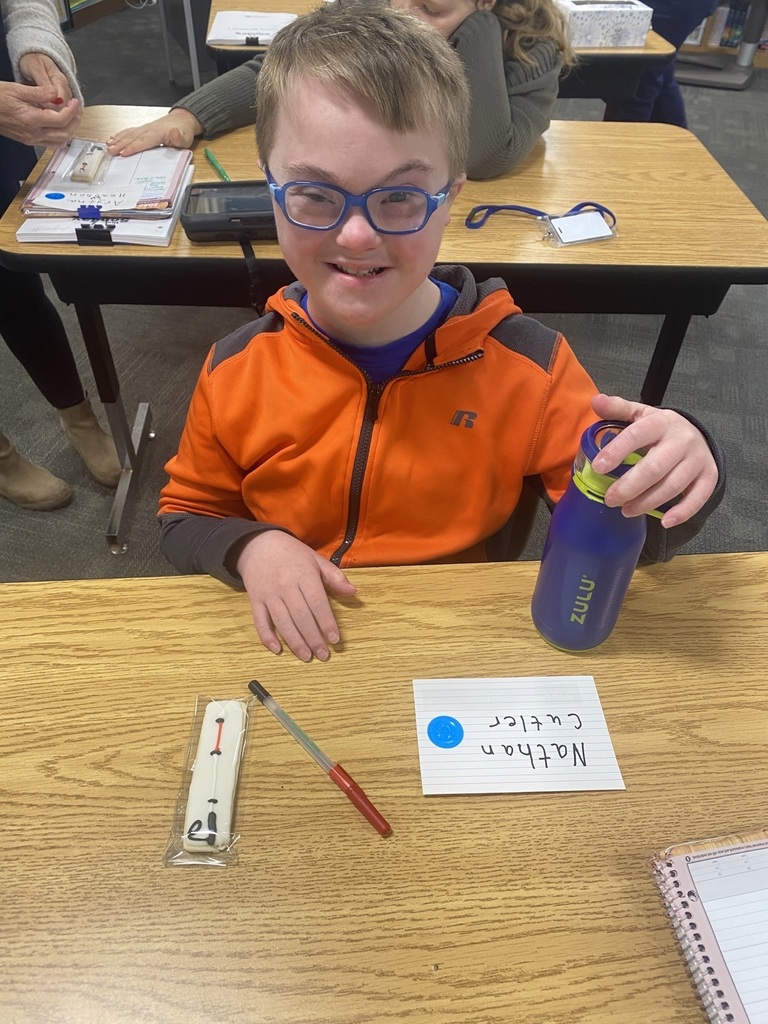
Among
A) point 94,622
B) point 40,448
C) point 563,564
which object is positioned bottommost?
point 40,448

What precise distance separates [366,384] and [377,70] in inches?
13.0

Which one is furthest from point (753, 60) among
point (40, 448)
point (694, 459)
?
point (694, 459)

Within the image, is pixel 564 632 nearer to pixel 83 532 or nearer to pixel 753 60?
pixel 83 532

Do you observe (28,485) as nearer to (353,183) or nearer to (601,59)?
(353,183)

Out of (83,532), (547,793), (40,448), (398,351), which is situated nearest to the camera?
(547,793)

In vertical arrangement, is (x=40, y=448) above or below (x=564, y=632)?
below

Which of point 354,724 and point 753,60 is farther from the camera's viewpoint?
point 753,60

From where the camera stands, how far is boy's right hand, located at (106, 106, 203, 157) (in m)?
1.54

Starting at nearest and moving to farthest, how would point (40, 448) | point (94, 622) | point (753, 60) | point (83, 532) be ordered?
point (94, 622)
point (83, 532)
point (40, 448)
point (753, 60)

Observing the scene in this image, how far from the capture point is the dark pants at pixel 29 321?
1607 mm

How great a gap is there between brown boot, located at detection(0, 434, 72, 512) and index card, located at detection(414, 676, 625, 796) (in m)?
1.54

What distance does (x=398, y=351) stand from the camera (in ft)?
2.99

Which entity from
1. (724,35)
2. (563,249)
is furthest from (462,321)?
(724,35)

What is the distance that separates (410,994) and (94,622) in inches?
16.9
